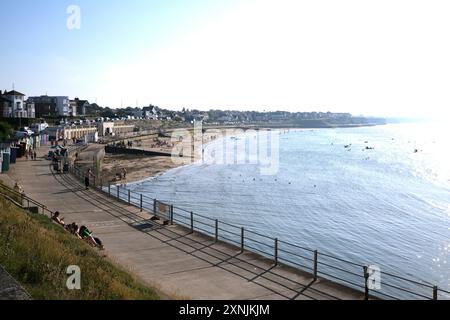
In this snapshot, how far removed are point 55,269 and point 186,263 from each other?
4.94 meters

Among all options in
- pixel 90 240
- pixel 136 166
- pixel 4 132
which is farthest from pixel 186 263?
pixel 4 132

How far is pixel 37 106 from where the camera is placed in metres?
116

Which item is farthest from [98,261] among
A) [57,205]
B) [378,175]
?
[378,175]

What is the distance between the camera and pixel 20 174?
33.9 m

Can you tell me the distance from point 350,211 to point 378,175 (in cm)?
3084

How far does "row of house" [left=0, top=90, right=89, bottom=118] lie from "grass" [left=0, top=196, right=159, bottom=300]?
272 ft

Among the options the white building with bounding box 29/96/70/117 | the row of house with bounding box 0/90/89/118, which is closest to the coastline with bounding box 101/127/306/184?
the row of house with bounding box 0/90/89/118

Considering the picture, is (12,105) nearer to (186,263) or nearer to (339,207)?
(339,207)

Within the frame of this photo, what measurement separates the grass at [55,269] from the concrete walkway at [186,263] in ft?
4.05

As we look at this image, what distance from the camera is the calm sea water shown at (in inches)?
1023

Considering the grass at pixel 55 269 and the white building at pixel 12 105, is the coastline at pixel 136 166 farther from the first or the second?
the grass at pixel 55 269

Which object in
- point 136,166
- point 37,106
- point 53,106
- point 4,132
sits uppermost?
point 53,106

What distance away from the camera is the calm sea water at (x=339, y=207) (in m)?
26.0
